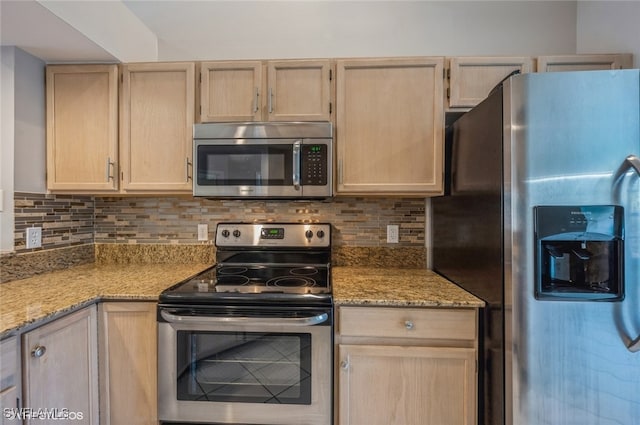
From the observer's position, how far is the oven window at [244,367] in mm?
1356

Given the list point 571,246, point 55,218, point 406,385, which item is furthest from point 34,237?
point 571,246

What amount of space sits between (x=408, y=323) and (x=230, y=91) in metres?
1.48

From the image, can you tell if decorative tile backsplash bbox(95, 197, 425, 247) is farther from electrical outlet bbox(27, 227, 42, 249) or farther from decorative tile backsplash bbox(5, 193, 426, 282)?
electrical outlet bbox(27, 227, 42, 249)

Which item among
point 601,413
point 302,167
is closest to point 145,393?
point 302,167

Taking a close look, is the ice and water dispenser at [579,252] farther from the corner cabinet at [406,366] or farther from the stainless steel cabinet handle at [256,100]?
the stainless steel cabinet handle at [256,100]

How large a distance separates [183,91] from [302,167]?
2.61 ft

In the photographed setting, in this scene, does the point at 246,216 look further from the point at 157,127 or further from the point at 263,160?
the point at 157,127

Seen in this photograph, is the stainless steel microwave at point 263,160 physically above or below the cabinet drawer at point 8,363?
→ above

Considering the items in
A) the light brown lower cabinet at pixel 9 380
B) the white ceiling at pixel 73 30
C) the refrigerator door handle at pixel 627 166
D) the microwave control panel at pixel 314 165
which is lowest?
the light brown lower cabinet at pixel 9 380

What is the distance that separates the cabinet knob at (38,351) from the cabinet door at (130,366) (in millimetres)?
277

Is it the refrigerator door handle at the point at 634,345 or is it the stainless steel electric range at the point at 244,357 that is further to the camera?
the stainless steel electric range at the point at 244,357

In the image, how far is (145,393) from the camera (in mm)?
1398

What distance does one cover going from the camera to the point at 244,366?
1375 millimetres

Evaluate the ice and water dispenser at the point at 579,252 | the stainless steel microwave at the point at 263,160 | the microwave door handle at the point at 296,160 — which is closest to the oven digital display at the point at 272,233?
the stainless steel microwave at the point at 263,160
